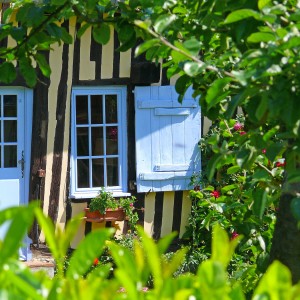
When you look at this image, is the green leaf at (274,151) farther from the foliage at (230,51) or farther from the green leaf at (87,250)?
the green leaf at (87,250)

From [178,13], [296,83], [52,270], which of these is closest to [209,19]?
[178,13]

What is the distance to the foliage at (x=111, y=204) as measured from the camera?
301 inches

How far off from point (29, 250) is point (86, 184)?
916mm

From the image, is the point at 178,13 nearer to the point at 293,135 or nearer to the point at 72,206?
the point at 293,135

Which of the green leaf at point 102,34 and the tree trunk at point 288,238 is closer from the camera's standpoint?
the tree trunk at point 288,238

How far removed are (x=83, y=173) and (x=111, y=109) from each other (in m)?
0.74

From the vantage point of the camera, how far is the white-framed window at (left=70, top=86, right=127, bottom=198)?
25.8ft

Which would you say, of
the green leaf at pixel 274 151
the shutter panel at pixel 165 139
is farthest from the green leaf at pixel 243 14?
the shutter panel at pixel 165 139

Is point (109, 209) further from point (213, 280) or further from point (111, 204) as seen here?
point (213, 280)

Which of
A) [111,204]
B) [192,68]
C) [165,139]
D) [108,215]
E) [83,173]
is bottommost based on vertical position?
[108,215]

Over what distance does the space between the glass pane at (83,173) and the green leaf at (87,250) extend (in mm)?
6592

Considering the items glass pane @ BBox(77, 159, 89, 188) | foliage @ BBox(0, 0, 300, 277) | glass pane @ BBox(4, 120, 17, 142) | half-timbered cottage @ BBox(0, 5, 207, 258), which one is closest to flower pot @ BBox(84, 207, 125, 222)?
half-timbered cottage @ BBox(0, 5, 207, 258)

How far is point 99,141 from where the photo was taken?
8008 millimetres

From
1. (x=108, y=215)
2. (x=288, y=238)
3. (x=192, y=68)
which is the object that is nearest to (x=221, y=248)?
(x=192, y=68)
